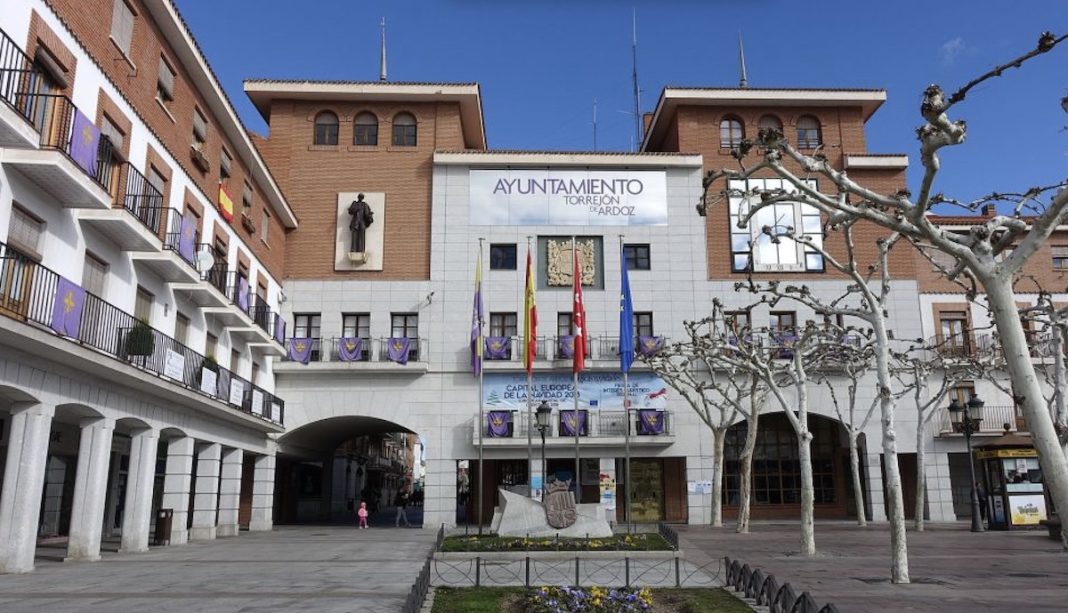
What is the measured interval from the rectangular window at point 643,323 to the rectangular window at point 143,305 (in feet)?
65.1

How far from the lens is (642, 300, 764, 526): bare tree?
26641 mm

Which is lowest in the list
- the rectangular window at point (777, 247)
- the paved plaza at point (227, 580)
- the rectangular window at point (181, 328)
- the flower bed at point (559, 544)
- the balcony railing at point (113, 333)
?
the paved plaza at point (227, 580)

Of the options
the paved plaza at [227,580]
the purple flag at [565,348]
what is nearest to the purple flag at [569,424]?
the purple flag at [565,348]

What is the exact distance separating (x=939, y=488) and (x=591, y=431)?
49.7ft

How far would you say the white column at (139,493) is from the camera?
20.8 m

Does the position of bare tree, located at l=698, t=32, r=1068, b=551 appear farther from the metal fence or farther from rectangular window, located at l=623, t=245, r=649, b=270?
rectangular window, located at l=623, t=245, r=649, b=270

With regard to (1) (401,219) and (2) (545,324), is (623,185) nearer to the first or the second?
(2) (545,324)

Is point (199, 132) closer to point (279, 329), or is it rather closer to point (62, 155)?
point (279, 329)

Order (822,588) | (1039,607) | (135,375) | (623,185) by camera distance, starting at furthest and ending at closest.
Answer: (623,185), (135,375), (822,588), (1039,607)

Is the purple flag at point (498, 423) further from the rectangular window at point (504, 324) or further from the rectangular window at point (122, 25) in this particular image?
the rectangular window at point (122, 25)

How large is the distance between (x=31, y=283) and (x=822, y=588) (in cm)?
1519

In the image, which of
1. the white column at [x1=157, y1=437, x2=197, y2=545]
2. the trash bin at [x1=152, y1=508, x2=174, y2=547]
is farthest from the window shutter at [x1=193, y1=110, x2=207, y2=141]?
the trash bin at [x1=152, y1=508, x2=174, y2=547]

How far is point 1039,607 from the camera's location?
1196 cm

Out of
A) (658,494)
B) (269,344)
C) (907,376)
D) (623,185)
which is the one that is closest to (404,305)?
(269,344)
